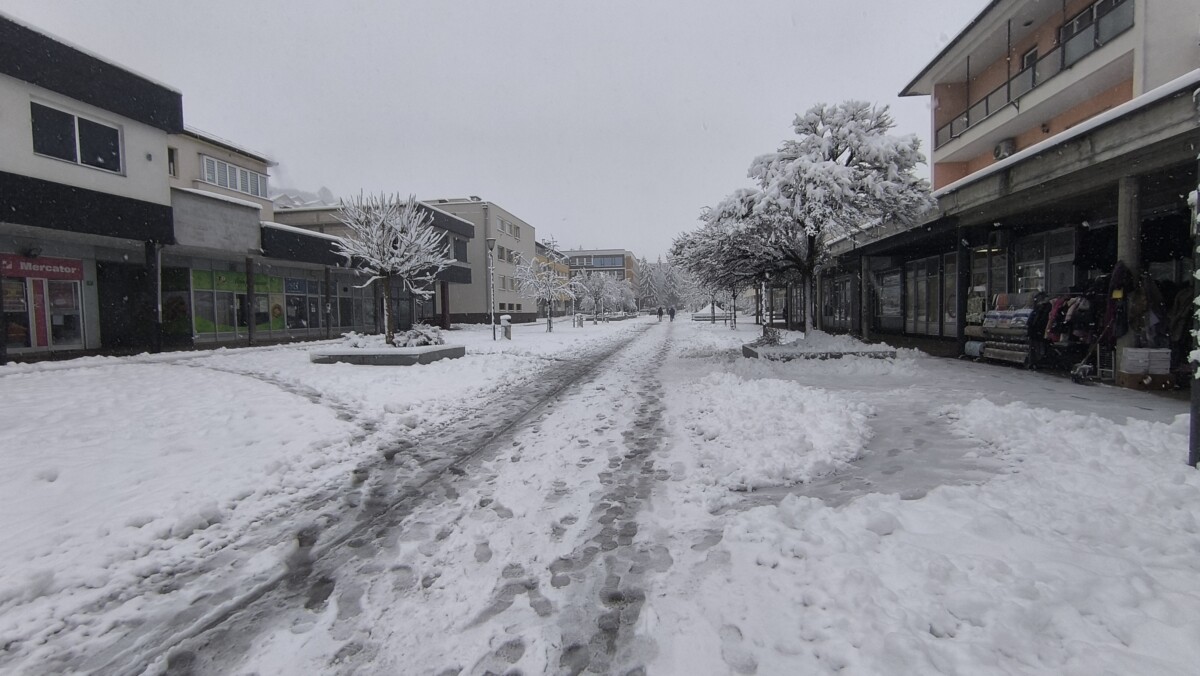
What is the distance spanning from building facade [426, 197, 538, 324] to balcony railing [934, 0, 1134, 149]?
99.7ft

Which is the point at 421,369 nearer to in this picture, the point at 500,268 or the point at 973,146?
the point at 973,146

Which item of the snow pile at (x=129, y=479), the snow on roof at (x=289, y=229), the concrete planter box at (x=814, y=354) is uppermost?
the snow on roof at (x=289, y=229)

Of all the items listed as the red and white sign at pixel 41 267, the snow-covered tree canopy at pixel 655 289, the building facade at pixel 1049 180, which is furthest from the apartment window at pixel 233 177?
the snow-covered tree canopy at pixel 655 289

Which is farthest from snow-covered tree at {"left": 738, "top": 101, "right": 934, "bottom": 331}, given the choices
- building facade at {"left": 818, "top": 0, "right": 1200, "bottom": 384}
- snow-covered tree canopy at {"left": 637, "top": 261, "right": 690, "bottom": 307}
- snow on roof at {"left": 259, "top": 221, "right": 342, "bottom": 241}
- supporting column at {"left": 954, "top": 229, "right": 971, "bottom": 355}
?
snow-covered tree canopy at {"left": 637, "top": 261, "right": 690, "bottom": 307}

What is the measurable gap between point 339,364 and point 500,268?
3385 centimetres

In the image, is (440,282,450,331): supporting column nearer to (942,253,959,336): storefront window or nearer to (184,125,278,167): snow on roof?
(184,125,278,167): snow on roof

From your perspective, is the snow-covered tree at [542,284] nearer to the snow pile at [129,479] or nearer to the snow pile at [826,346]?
the snow pile at [826,346]

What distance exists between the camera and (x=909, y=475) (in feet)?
15.4

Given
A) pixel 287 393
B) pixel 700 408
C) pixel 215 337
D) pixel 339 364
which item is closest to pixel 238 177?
pixel 215 337

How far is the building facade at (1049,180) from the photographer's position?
855 centimetres

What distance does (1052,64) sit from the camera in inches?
623

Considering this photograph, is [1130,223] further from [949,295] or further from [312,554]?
[312,554]

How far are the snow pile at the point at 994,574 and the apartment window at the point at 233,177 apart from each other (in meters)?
29.1

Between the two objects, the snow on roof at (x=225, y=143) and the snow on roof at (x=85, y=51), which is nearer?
the snow on roof at (x=85, y=51)
